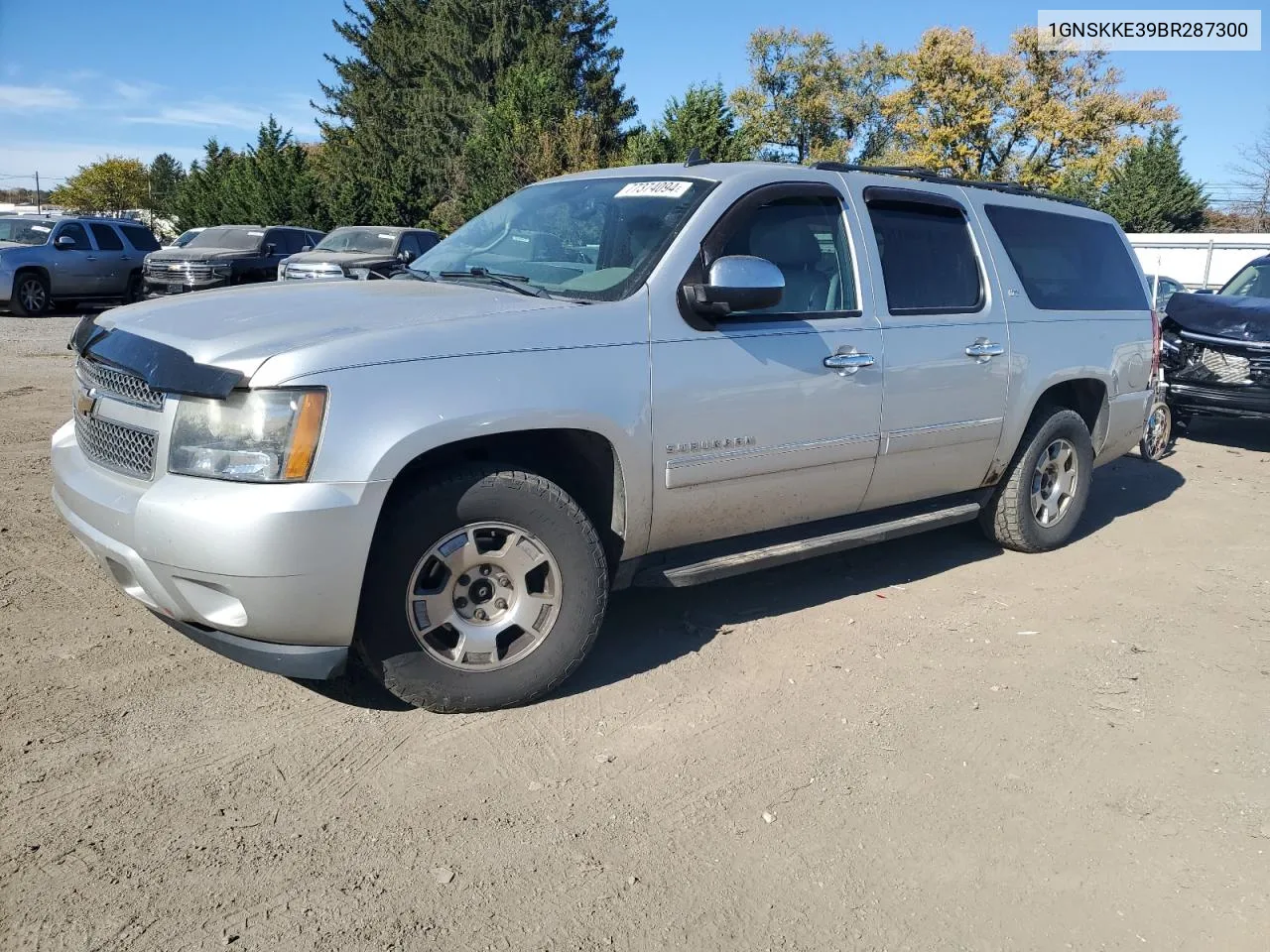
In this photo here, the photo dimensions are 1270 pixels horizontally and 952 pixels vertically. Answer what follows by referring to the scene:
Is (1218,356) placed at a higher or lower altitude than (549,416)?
lower

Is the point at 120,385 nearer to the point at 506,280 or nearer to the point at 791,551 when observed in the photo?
the point at 506,280

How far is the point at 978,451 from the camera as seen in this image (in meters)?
5.22

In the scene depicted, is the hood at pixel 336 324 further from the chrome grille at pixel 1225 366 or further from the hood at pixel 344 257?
the hood at pixel 344 257

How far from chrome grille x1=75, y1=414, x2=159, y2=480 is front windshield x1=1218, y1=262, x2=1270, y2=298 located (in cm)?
1031

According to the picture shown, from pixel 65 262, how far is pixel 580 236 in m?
17.5

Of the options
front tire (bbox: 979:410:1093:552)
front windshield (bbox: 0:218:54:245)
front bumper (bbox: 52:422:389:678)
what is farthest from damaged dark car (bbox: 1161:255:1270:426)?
front windshield (bbox: 0:218:54:245)

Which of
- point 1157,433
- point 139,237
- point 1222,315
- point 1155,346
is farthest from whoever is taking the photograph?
point 139,237

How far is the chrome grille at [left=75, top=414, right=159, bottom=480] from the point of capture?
3324 millimetres

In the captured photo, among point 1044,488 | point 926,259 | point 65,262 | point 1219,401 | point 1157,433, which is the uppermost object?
point 65,262

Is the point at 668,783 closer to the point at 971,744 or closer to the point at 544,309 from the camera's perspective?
the point at 971,744

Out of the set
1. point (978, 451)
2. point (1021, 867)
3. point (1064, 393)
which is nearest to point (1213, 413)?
point (1064, 393)

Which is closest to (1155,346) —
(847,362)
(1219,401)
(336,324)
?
(847,362)

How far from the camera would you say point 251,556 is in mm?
3076

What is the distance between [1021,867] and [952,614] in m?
2.06
